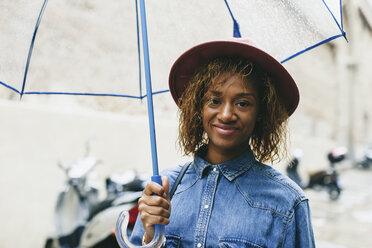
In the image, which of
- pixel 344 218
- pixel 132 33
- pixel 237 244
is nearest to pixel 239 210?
pixel 237 244

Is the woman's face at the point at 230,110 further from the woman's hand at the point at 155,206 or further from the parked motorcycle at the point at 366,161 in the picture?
the parked motorcycle at the point at 366,161

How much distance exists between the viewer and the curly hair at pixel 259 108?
1317 millimetres

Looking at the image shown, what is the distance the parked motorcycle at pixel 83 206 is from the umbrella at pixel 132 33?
140 centimetres

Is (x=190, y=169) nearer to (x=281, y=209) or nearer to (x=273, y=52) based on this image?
(x=281, y=209)

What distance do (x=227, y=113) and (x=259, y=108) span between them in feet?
0.55

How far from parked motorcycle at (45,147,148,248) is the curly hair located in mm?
1801

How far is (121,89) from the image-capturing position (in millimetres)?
1922

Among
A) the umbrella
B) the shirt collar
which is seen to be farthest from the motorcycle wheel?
the shirt collar

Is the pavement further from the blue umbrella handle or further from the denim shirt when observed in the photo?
the blue umbrella handle

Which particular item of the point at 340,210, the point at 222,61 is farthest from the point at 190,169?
the point at 340,210

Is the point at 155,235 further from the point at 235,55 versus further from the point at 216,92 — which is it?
the point at 235,55

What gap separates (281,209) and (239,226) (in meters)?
0.14

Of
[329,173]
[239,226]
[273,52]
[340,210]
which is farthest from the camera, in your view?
[329,173]

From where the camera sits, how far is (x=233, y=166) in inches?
51.9
